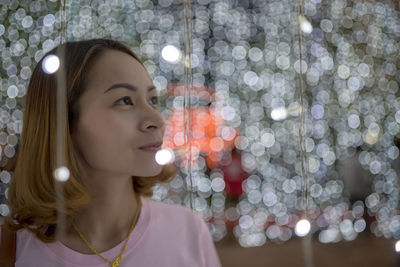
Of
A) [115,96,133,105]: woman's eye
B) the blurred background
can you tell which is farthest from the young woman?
the blurred background

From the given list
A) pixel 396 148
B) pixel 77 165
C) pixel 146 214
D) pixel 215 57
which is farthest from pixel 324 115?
pixel 77 165

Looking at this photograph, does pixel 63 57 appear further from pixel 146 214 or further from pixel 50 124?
pixel 146 214

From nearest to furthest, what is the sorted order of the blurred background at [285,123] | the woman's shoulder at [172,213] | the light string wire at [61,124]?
the light string wire at [61,124], the woman's shoulder at [172,213], the blurred background at [285,123]

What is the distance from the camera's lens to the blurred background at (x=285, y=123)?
55.3 inches

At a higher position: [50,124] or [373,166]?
[50,124]

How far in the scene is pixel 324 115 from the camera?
68.4 inches

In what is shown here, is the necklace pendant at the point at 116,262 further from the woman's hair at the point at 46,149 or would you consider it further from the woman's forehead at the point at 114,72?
the woman's forehead at the point at 114,72

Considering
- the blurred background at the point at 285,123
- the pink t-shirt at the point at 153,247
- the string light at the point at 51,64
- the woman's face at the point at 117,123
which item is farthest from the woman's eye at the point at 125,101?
the blurred background at the point at 285,123

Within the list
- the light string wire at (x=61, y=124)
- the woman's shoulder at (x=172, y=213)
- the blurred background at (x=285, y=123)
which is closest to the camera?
the light string wire at (x=61, y=124)

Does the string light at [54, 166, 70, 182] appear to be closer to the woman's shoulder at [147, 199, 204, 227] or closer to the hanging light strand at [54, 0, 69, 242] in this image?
the hanging light strand at [54, 0, 69, 242]

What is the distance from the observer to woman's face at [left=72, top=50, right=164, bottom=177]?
23.6 inches

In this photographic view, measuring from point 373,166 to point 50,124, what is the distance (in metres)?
1.63

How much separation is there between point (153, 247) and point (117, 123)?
0.73 ft

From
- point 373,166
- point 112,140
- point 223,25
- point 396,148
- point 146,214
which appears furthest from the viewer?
point 373,166
